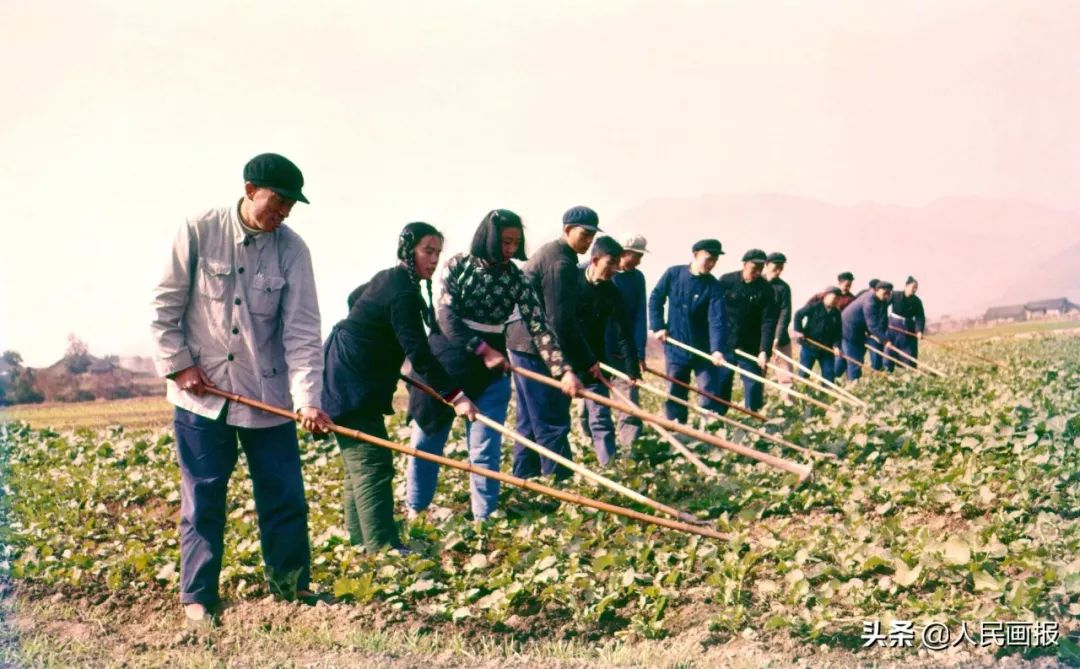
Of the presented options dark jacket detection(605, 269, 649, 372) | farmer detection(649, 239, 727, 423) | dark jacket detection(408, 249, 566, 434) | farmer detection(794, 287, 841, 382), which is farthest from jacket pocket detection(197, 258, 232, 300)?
farmer detection(794, 287, 841, 382)

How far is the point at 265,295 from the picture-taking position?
13.6 feet

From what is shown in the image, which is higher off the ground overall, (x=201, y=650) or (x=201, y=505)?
(x=201, y=505)

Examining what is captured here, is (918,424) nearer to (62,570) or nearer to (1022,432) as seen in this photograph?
(1022,432)

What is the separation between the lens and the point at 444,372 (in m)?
4.95

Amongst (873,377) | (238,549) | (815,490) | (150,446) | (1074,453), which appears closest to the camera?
(238,549)

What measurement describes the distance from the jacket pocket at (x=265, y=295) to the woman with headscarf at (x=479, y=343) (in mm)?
1294

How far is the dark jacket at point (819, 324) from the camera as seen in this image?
42.5ft

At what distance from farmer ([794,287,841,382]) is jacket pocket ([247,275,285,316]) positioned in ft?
A: 32.0

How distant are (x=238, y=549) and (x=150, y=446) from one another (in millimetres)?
4572

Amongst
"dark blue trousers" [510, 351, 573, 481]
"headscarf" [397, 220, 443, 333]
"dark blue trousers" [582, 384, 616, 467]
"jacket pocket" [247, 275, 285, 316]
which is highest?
"headscarf" [397, 220, 443, 333]

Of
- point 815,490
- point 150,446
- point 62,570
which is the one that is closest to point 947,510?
point 815,490

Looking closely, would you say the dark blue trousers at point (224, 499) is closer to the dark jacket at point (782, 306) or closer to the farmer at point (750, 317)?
the farmer at point (750, 317)

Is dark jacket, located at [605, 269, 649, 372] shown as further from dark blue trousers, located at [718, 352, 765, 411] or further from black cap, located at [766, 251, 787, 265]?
black cap, located at [766, 251, 787, 265]

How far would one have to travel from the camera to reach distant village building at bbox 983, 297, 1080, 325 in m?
43.6
